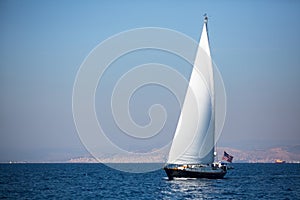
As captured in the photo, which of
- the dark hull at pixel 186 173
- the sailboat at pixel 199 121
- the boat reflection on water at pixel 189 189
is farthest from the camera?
the sailboat at pixel 199 121

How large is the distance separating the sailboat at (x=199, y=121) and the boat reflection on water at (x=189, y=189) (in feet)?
10.6

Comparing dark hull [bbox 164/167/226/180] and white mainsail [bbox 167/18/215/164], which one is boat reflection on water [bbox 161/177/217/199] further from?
white mainsail [bbox 167/18/215/164]

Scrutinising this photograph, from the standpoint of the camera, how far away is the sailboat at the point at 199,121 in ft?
282

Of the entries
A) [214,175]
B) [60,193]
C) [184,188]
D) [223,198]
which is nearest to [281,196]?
[223,198]

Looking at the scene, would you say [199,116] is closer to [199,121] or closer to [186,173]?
[199,121]

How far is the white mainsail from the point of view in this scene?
8625 cm

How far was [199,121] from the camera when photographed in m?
86.7

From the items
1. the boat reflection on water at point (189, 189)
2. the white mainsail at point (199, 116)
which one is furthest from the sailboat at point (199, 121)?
the boat reflection on water at point (189, 189)

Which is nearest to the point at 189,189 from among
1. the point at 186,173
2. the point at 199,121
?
the point at 186,173

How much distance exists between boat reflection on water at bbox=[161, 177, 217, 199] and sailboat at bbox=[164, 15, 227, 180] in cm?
323

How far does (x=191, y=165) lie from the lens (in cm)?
8569

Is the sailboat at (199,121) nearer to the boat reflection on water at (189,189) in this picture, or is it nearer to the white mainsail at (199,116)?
the white mainsail at (199,116)

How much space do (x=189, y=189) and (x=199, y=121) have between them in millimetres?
16189

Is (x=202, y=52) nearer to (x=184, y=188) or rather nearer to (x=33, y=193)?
(x=184, y=188)
